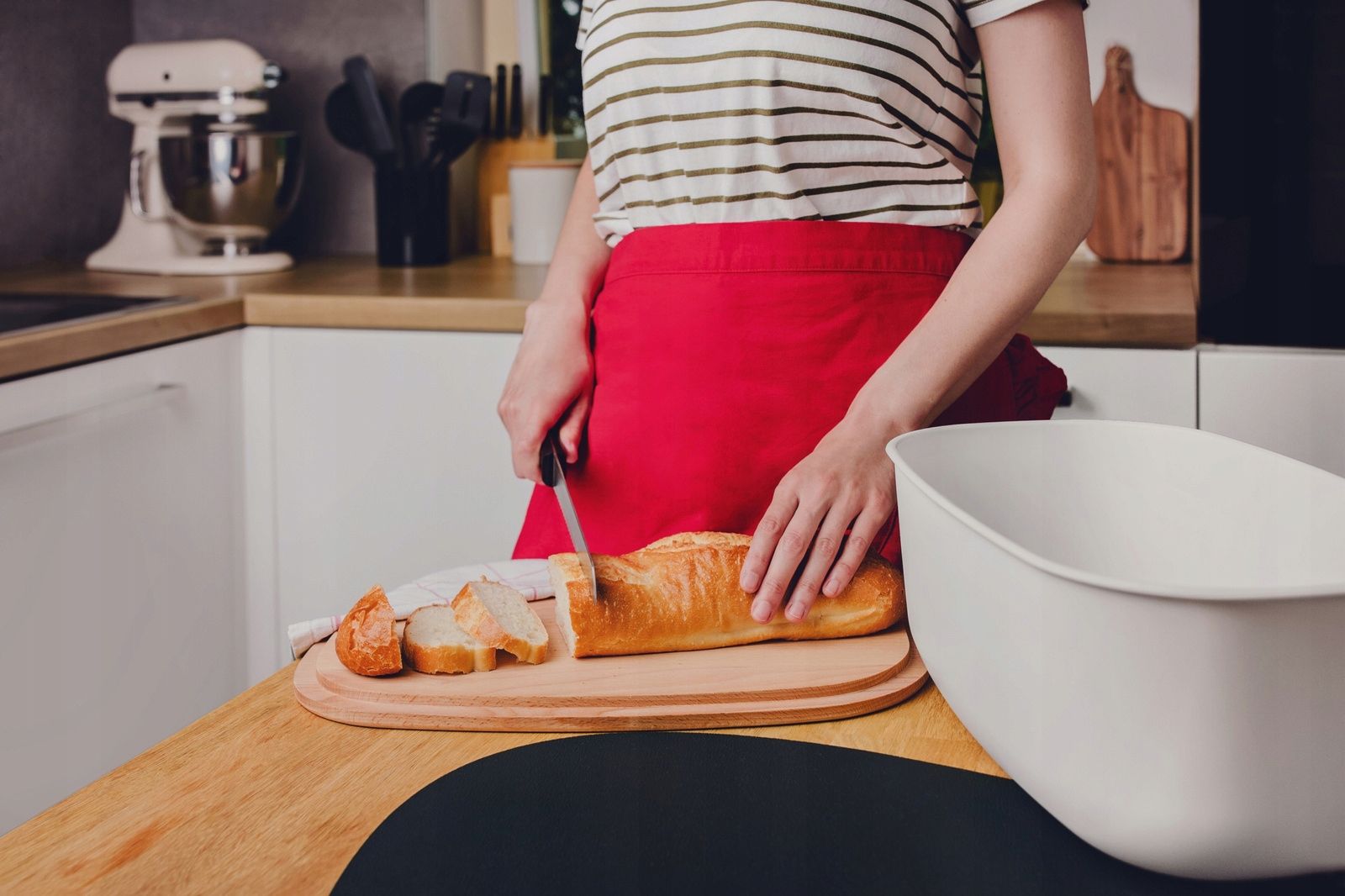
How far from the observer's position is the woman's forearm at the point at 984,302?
2.27 ft

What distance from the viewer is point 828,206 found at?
0.81 metres

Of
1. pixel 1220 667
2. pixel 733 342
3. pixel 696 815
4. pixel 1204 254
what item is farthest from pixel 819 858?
pixel 1204 254

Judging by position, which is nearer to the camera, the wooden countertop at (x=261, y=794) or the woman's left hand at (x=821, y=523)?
the wooden countertop at (x=261, y=794)

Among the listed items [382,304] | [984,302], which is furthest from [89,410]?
[984,302]

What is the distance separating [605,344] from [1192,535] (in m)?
0.42

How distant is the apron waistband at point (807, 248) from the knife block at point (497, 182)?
1.27m

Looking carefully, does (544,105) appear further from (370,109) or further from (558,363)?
(558,363)

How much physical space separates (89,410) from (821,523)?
0.98 m

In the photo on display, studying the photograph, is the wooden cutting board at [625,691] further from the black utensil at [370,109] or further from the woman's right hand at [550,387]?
the black utensil at [370,109]

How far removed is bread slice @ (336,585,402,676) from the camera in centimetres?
60

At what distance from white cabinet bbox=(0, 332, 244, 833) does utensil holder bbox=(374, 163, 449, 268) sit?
392 millimetres

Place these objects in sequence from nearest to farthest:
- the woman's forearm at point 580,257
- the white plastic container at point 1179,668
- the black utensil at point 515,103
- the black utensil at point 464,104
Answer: the white plastic container at point 1179,668 → the woman's forearm at point 580,257 → the black utensil at point 464,104 → the black utensil at point 515,103

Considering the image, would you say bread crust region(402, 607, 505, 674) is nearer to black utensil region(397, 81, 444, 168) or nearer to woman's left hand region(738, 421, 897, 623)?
woman's left hand region(738, 421, 897, 623)

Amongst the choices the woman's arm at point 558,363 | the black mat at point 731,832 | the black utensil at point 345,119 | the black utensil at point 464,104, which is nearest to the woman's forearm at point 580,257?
the woman's arm at point 558,363
